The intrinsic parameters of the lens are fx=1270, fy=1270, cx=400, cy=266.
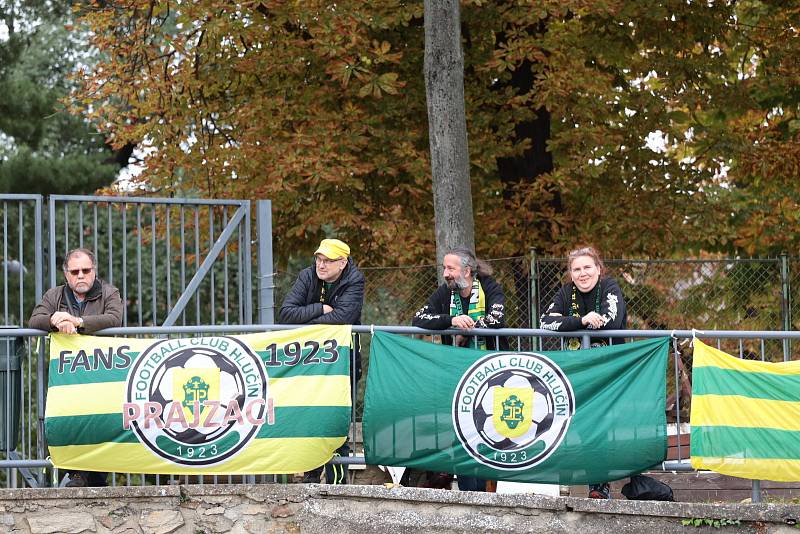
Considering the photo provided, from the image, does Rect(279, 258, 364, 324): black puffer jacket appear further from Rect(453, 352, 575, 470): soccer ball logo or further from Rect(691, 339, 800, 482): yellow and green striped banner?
Rect(691, 339, 800, 482): yellow and green striped banner

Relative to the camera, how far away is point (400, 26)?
1600 cm

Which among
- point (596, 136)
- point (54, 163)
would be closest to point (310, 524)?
point (596, 136)

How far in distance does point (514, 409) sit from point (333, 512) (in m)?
1.42

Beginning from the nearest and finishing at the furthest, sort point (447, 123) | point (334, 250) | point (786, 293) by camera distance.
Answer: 1. point (334, 250)
2. point (447, 123)
3. point (786, 293)

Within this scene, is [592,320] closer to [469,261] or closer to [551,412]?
[551,412]

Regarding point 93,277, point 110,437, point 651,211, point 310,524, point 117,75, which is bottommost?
point 310,524

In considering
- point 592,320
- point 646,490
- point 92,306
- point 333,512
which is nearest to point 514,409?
point 592,320

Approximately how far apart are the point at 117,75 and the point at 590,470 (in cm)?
1035

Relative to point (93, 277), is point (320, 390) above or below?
below

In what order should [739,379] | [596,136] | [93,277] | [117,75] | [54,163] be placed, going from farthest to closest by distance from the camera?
[54,163] → [117,75] → [596,136] → [93,277] → [739,379]

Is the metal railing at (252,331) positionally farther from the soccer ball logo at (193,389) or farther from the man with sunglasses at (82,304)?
the soccer ball logo at (193,389)

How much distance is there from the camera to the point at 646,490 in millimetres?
8562

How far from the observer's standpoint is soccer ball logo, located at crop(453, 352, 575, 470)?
8.55 m

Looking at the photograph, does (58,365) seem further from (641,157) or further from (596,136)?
(641,157)
